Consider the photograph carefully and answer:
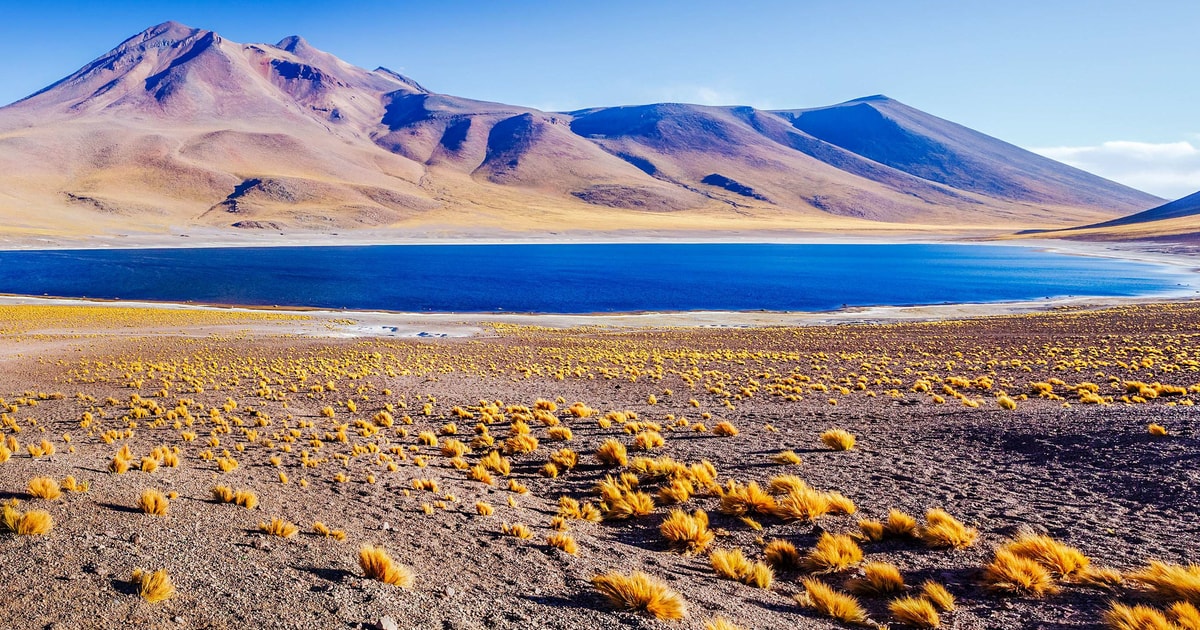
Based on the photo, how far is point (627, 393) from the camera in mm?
19000

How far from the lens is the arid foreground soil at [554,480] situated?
19.1 feet

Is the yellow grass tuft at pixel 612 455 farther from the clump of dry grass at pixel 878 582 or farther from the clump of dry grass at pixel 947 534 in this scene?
the clump of dry grass at pixel 878 582

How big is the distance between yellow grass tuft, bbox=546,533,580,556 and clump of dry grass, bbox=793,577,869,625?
97.2 inches

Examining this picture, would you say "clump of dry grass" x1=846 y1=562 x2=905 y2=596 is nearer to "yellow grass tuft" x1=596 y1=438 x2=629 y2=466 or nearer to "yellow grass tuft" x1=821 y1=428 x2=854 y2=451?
"yellow grass tuft" x1=596 y1=438 x2=629 y2=466

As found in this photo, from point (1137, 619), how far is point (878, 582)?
197cm

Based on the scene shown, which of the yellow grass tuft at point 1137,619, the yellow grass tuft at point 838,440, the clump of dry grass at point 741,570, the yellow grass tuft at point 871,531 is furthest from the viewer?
the yellow grass tuft at point 838,440

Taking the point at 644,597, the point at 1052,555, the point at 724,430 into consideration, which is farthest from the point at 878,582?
the point at 724,430

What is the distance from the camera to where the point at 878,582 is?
6.39 meters

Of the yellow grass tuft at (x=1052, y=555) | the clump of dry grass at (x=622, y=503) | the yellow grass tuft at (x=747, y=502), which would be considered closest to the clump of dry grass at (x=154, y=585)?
the clump of dry grass at (x=622, y=503)

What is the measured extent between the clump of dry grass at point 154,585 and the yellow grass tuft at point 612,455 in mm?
7088

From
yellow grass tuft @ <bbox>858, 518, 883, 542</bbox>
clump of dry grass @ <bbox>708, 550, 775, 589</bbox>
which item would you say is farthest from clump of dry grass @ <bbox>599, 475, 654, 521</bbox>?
yellow grass tuft @ <bbox>858, 518, 883, 542</bbox>

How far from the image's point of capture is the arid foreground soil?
5809 millimetres

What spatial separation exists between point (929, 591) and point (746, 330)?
33.9 metres

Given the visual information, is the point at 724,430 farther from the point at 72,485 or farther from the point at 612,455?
the point at 72,485
